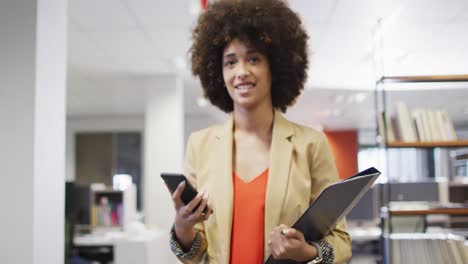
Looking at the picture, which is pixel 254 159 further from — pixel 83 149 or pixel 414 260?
pixel 83 149

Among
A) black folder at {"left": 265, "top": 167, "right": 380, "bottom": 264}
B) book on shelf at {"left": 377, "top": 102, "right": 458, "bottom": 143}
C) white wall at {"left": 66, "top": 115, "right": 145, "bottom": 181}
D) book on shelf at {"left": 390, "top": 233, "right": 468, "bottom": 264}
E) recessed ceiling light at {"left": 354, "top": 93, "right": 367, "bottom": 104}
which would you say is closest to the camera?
black folder at {"left": 265, "top": 167, "right": 380, "bottom": 264}

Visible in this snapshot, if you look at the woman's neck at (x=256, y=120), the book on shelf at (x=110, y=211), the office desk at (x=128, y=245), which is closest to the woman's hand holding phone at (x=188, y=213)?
the woman's neck at (x=256, y=120)

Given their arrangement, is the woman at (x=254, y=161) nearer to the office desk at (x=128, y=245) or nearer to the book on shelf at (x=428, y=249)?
the book on shelf at (x=428, y=249)

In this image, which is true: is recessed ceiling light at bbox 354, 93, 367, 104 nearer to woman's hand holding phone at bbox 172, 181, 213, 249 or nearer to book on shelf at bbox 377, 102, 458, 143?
book on shelf at bbox 377, 102, 458, 143

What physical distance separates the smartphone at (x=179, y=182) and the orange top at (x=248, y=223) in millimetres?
121

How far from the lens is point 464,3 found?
3975mm

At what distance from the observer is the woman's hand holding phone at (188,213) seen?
102 centimetres

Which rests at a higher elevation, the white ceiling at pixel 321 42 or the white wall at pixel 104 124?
the white ceiling at pixel 321 42

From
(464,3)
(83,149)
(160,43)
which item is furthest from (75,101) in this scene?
(464,3)

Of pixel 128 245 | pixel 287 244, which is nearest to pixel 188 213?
pixel 287 244

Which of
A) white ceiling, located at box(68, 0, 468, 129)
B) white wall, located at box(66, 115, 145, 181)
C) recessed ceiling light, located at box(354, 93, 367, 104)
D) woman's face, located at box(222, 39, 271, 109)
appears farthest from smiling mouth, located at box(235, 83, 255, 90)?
white wall, located at box(66, 115, 145, 181)

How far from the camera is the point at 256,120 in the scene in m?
1.25

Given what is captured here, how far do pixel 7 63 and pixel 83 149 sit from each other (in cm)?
876

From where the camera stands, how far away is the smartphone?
A: 960 mm
